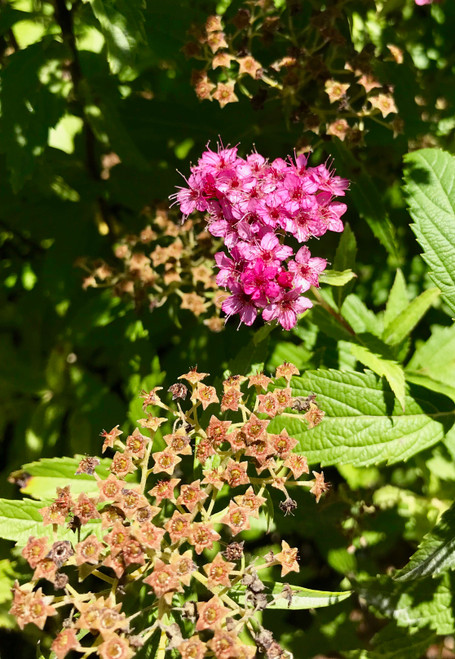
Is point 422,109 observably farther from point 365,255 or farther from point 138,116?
point 138,116

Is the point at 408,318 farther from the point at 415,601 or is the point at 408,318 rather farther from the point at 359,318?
the point at 415,601

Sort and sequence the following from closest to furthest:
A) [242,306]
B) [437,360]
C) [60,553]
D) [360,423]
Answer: [60,553], [242,306], [360,423], [437,360]

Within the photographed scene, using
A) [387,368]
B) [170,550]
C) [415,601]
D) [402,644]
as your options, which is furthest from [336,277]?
[402,644]

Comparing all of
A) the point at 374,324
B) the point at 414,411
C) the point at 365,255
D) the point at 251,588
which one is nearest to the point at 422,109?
the point at 365,255

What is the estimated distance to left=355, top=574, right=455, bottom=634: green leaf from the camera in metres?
2.17

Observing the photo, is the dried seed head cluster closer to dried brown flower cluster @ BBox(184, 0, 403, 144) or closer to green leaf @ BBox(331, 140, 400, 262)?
green leaf @ BBox(331, 140, 400, 262)

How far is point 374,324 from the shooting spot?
7.57ft

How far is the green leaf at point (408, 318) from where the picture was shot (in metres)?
2.04

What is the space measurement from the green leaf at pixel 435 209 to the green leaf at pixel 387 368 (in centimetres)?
24

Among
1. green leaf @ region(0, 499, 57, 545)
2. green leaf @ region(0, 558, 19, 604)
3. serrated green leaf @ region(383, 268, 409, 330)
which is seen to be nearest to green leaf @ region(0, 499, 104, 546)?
green leaf @ region(0, 499, 57, 545)

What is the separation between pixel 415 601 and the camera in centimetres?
220

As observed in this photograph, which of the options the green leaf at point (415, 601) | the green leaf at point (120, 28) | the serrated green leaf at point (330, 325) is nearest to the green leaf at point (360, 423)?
the serrated green leaf at point (330, 325)

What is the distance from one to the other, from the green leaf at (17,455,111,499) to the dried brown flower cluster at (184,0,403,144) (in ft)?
4.09

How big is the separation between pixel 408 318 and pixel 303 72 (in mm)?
853
